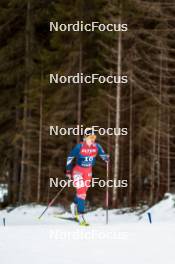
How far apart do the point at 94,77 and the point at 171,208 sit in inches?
446

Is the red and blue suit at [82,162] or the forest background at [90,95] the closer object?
the red and blue suit at [82,162]

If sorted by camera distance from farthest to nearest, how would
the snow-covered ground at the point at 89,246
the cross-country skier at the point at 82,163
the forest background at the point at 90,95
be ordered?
the forest background at the point at 90,95 → the cross-country skier at the point at 82,163 → the snow-covered ground at the point at 89,246

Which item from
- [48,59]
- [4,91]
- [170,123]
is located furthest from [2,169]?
[170,123]

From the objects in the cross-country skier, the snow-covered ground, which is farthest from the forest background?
the snow-covered ground

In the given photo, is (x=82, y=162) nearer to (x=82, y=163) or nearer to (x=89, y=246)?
(x=82, y=163)

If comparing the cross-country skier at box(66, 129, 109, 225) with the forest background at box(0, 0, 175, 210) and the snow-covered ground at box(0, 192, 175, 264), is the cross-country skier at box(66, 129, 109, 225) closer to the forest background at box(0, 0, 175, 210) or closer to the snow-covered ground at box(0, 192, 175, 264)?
the snow-covered ground at box(0, 192, 175, 264)

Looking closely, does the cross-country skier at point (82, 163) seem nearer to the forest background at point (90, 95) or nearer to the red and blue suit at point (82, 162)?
the red and blue suit at point (82, 162)

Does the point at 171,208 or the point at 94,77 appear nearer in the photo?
the point at 171,208

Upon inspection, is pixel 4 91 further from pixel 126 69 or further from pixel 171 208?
pixel 171 208

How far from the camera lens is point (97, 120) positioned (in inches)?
853

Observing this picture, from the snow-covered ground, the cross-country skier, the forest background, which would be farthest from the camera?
the forest background

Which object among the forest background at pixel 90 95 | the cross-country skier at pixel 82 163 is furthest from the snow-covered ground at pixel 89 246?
the forest background at pixel 90 95

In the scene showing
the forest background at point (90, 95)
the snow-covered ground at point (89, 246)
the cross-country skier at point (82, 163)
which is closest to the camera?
the snow-covered ground at point (89, 246)

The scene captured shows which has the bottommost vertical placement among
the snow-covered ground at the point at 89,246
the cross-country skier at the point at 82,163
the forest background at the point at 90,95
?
the snow-covered ground at the point at 89,246
